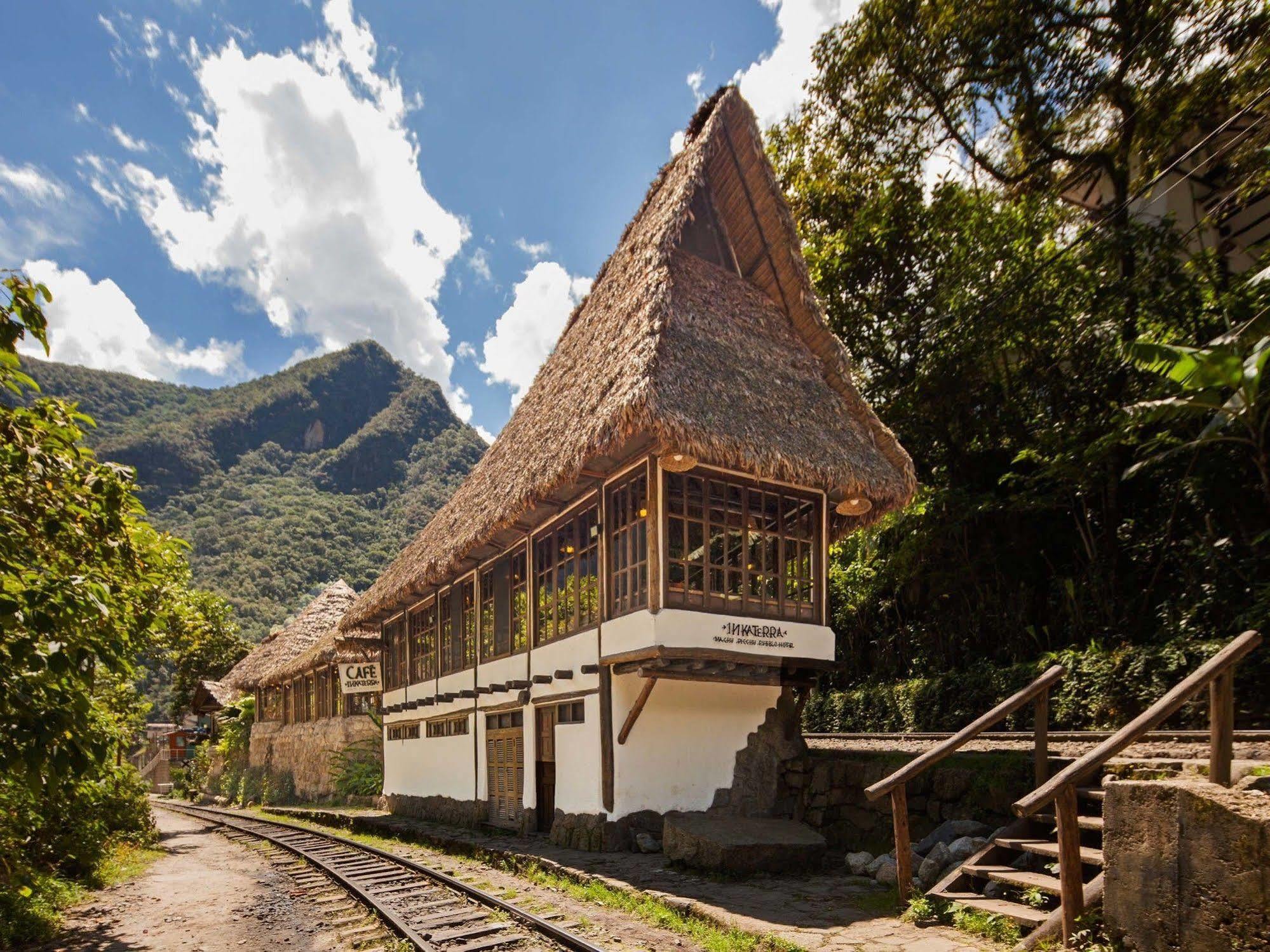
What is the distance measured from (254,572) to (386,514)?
15.4 m

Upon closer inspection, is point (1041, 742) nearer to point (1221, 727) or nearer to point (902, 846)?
point (902, 846)

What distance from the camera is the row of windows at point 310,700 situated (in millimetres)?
25234

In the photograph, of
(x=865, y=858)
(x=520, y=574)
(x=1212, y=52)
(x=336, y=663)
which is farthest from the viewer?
(x=336, y=663)

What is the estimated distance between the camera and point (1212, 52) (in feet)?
42.9

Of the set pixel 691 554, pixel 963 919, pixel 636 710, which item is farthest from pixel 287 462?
pixel 963 919

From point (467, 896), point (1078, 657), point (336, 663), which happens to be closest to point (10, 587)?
point (467, 896)

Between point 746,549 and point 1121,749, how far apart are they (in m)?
5.95

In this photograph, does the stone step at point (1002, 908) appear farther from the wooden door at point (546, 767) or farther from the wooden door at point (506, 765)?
the wooden door at point (506, 765)

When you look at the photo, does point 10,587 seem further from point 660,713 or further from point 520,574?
point 520,574

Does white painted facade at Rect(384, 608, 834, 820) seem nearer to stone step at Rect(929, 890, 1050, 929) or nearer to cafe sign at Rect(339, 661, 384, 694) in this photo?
stone step at Rect(929, 890, 1050, 929)

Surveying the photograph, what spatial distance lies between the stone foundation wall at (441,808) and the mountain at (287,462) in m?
39.1

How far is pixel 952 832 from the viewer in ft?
27.6

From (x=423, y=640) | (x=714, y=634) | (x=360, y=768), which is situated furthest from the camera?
(x=360, y=768)

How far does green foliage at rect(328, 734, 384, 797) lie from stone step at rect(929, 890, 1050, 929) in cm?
1948
